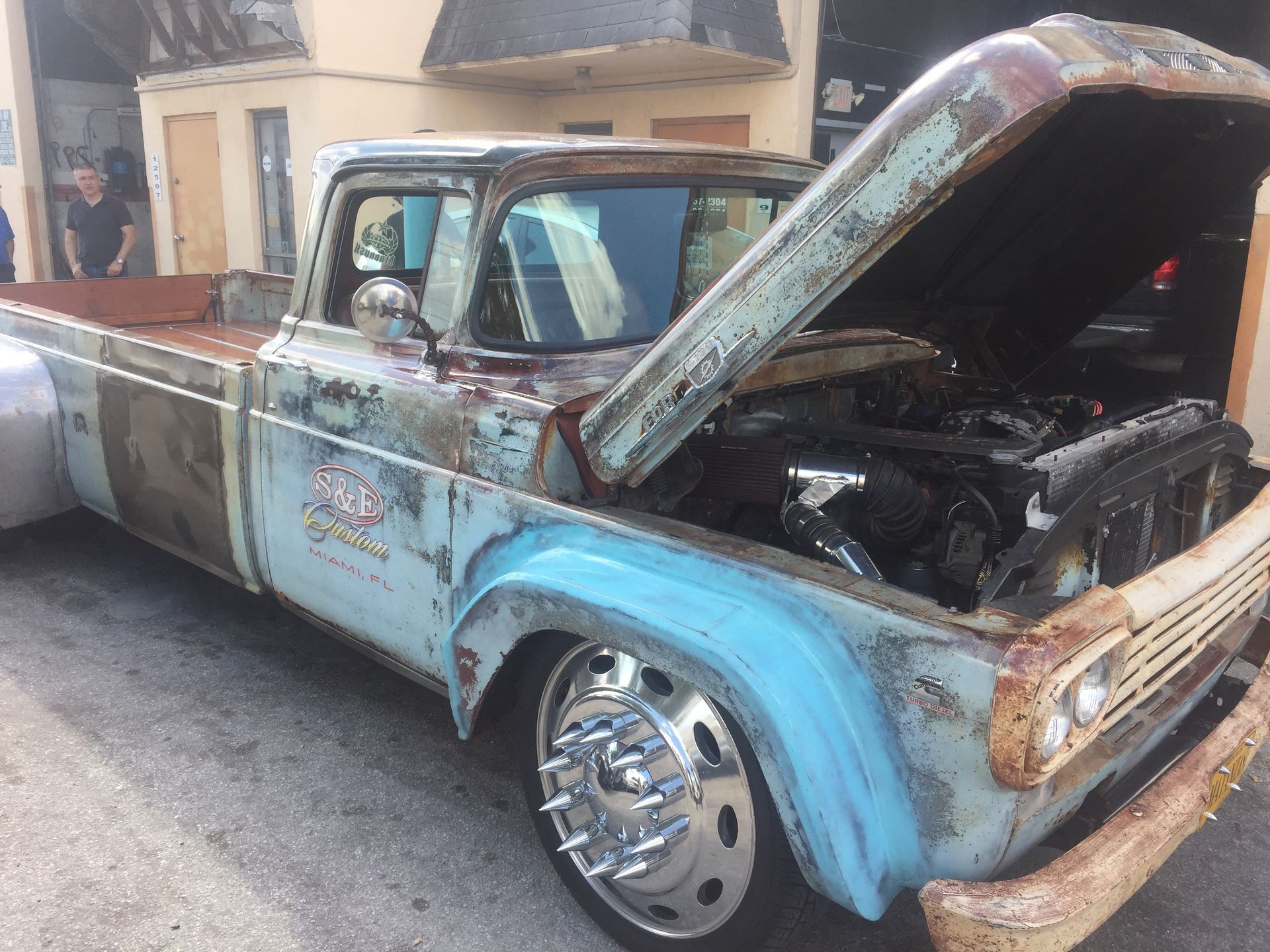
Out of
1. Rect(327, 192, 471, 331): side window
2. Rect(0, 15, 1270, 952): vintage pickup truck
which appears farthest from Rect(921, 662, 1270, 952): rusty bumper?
Rect(327, 192, 471, 331): side window

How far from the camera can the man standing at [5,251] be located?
8.91m

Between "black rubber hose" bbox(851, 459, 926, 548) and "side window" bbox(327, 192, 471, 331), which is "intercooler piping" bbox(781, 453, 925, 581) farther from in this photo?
"side window" bbox(327, 192, 471, 331)

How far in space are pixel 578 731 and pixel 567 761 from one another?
0.33 feet

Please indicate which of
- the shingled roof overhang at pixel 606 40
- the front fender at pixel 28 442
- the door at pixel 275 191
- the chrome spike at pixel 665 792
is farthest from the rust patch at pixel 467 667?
the door at pixel 275 191

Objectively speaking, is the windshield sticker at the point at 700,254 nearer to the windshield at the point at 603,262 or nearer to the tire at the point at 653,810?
the windshield at the point at 603,262

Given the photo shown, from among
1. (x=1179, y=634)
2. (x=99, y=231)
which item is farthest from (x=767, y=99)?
(x=1179, y=634)

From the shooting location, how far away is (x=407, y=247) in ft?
10.7

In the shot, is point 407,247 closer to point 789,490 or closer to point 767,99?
point 789,490

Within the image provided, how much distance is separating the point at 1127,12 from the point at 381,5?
6.76 metres

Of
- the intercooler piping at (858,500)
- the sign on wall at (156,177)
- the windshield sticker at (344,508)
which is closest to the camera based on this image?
the intercooler piping at (858,500)

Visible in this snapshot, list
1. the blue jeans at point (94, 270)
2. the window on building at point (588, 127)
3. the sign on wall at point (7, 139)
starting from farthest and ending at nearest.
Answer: the sign on wall at point (7, 139) → the window on building at point (588, 127) → the blue jeans at point (94, 270)

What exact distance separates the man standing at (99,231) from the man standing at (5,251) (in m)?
0.79

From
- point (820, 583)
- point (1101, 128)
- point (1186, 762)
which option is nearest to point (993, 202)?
point (1101, 128)

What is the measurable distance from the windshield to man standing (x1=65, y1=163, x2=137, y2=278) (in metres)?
6.98
